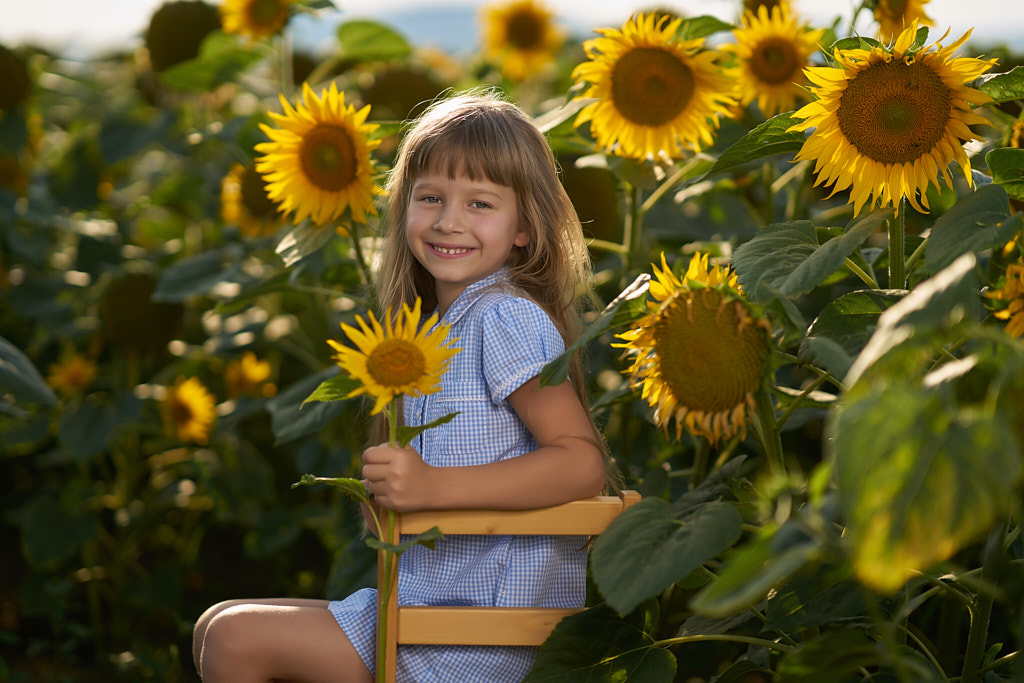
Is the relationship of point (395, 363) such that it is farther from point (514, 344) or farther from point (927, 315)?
point (927, 315)

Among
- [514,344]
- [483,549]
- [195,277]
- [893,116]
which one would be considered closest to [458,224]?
[514,344]

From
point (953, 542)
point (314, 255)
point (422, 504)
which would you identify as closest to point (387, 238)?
point (314, 255)

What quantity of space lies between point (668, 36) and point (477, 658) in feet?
3.02

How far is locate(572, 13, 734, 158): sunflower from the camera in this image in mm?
1521

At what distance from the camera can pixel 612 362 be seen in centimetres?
200

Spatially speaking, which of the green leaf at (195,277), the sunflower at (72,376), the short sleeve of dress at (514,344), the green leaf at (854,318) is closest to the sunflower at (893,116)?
the green leaf at (854,318)

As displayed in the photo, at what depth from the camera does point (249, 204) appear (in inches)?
82.4

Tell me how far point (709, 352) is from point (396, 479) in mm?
338

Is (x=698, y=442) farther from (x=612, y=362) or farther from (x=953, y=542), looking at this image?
(x=953, y=542)

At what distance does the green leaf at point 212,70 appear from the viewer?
2082 mm

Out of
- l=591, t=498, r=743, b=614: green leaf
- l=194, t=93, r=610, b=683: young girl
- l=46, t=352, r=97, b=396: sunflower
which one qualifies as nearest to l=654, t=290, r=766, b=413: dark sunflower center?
l=591, t=498, r=743, b=614: green leaf

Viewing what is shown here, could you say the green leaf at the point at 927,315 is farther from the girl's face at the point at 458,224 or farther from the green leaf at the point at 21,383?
the green leaf at the point at 21,383

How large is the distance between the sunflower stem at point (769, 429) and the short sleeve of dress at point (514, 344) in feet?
0.91

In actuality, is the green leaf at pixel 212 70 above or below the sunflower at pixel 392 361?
above
